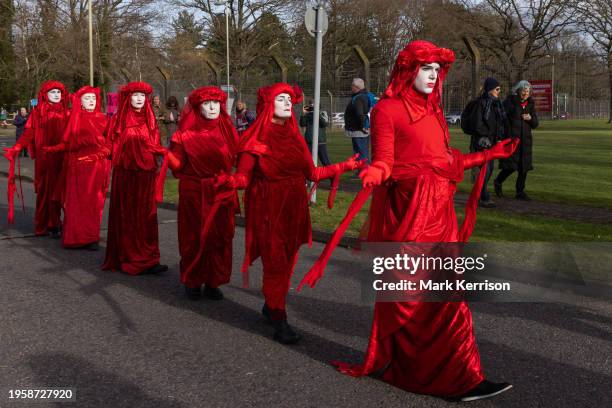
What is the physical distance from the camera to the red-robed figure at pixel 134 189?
7.52 meters

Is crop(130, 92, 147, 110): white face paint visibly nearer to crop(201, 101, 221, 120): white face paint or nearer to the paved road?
crop(201, 101, 221, 120): white face paint

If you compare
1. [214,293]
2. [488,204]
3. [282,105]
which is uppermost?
[282,105]

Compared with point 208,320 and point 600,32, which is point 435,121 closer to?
point 208,320

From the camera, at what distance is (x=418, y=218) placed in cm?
411

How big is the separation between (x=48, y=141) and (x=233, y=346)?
18.7 feet

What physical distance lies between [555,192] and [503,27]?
3652 centimetres

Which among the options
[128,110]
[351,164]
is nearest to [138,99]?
[128,110]

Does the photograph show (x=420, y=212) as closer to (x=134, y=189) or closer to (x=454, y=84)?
(x=134, y=189)

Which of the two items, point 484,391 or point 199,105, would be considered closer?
point 484,391

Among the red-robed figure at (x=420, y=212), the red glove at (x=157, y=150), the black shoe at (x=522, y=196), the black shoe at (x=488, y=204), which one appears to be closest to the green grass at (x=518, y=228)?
the black shoe at (x=488, y=204)

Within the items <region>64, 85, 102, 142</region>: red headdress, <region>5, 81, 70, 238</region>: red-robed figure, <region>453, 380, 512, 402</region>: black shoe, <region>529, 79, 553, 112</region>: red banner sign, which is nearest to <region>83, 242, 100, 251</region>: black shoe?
<region>5, 81, 70, 238</region>: red-robed figure

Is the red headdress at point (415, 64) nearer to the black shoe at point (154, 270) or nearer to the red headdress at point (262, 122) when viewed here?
the red headdress at point (262, 122)

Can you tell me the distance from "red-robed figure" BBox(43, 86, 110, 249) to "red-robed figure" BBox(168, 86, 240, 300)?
254 cm

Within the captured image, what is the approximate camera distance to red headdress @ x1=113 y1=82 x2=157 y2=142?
24.7 feet
